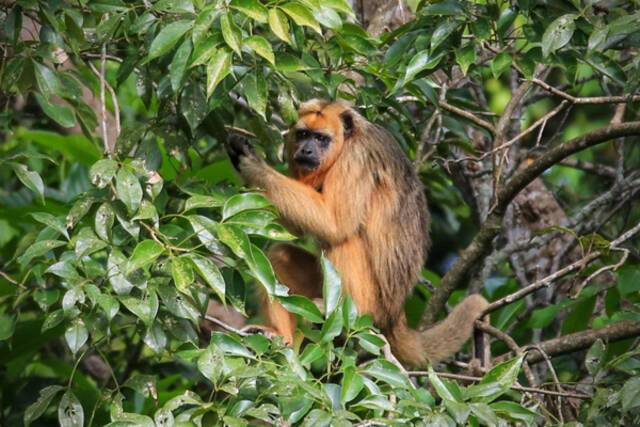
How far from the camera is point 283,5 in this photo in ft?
15.5

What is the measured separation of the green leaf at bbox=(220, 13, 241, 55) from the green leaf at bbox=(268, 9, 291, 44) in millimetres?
171

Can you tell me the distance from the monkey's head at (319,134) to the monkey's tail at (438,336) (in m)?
1.21

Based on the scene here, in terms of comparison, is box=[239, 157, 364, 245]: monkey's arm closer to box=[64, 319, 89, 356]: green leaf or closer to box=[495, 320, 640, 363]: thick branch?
box=[495, 320, 640, 363]: thick branch

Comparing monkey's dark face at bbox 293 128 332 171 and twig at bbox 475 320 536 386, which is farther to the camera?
monkey's dark face at bbox 293 128 332 171

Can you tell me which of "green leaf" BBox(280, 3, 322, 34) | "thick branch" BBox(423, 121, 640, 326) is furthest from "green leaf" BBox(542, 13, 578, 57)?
"green leaf" BBox(280, 3, 322, 34)

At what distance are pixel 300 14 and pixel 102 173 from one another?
116 centimetres

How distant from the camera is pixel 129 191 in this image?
472 centimetres

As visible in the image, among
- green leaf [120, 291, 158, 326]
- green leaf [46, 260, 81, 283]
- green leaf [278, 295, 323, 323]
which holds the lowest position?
green leaf [46, 260, 81, 283]

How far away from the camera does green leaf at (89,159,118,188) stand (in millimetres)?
4746

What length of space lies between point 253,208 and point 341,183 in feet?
6.75

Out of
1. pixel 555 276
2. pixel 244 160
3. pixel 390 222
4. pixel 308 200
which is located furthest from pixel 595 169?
pixel 244 160

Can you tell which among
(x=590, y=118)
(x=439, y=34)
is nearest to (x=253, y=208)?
(x=439, y=34)

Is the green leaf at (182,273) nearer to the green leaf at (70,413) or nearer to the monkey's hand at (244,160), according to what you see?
the green leaf at (70,413)

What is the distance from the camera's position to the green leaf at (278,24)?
4.63 m
